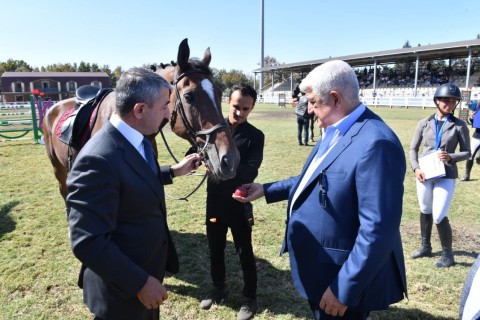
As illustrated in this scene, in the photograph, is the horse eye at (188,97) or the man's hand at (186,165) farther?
the horse eye at (188,97)

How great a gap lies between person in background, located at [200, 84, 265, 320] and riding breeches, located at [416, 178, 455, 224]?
7.77ft

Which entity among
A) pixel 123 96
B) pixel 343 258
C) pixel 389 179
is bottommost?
pixel 343 258

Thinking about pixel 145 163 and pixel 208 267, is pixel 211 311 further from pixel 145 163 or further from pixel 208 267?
pixel 145 163

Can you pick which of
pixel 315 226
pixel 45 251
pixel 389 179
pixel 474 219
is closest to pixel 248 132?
pixel 315 226

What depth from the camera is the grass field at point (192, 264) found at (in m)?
3.24

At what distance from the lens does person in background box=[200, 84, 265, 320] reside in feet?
9.55

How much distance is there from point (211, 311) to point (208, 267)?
88cm

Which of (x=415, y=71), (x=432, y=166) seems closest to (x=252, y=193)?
(x=432, y=166)

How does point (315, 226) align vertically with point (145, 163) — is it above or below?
below

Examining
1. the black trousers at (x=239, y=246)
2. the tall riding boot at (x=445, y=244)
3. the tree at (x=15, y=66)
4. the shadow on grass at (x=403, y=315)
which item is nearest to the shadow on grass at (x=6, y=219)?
the black trousers at (x=239, y=246)

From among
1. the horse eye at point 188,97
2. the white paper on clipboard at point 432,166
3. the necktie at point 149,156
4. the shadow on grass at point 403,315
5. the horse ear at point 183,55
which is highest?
the horse ear at point 183,55

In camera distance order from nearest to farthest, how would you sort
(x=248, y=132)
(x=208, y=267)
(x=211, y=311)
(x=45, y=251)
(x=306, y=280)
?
1. (x=306, y=280)
2. (x=248, y=132)
3. (x=211, y=311)
4. (x=208, y=267)
5. (x=45, y=251)

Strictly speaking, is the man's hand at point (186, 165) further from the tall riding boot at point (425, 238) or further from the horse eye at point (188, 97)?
the tall riding boot at point (425, 238)

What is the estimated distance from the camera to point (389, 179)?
1541mm
